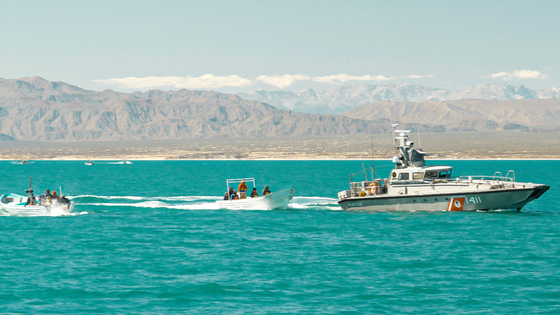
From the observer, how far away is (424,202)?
5094 cm

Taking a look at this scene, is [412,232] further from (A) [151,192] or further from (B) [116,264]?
(A) [151,192]

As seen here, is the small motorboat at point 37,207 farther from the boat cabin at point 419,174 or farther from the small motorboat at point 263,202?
the boat cabin at point 419,174

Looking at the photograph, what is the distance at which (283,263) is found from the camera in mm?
33844

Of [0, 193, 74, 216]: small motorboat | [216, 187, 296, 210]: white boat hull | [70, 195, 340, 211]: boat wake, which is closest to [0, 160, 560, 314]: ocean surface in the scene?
[0, 193, 74, 216]: small motorboat

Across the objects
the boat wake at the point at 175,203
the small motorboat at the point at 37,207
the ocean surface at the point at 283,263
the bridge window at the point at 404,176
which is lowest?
the ocean surface at the point at 283,263

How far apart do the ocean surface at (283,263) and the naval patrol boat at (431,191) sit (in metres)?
1.03

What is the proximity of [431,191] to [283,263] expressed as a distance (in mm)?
20936

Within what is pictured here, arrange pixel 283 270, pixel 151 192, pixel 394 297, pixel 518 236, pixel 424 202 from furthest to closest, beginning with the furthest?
1. pixel 151 192
2. pixel 424 202
3. pixel 518 236
4. pixel 283 270
5. pixel 394 297

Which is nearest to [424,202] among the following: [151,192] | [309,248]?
[309,248]

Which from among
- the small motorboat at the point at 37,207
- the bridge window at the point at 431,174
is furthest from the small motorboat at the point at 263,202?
the small motorboat at the point at 37,207

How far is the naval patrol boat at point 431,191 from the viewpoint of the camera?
49312 millimetres

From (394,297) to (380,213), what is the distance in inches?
991

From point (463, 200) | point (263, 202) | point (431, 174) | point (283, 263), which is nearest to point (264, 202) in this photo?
point (263, 202)

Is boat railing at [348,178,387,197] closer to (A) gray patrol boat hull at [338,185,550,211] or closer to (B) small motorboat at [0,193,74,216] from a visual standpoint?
(A) gray patrol boat hull at [338,185,550,211]
